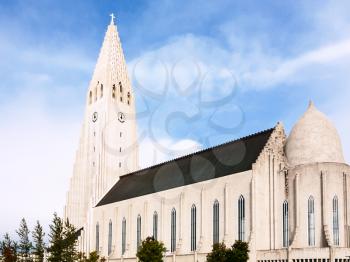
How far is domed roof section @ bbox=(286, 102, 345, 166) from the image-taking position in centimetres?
6831

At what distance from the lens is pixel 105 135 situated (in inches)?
4205

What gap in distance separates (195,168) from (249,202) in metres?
15.3

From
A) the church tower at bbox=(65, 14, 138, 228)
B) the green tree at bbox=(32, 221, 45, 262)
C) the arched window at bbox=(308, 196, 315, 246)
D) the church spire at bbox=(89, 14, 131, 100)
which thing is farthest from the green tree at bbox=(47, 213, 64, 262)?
the church spire at bbox=(89, 14, 131, 100)

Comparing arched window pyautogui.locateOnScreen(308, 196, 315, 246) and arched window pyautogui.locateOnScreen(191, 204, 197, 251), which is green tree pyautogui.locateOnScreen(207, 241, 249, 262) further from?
arched window pyautogui.locateOnScreen(191, 204, 197, 251)

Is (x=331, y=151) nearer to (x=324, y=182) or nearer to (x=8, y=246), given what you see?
(x=324, y=182)

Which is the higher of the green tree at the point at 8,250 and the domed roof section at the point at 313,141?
the domed roof section at the point at 313,141

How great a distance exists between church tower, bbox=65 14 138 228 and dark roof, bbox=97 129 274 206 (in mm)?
5230

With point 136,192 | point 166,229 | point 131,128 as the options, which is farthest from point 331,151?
point 131,128

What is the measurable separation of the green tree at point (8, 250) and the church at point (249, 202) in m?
19.6

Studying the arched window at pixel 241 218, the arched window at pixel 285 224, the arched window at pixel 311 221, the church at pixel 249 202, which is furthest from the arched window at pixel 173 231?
the arched window at pixel 311 221

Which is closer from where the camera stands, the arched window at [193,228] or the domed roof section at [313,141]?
the domed roof section at [313,141]

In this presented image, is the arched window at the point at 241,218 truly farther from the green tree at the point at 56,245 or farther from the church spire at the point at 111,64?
the church spire at the point at 111,64

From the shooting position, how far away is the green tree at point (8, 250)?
222 feet

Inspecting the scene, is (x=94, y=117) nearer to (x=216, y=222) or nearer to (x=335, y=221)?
(x=216, y=222)
